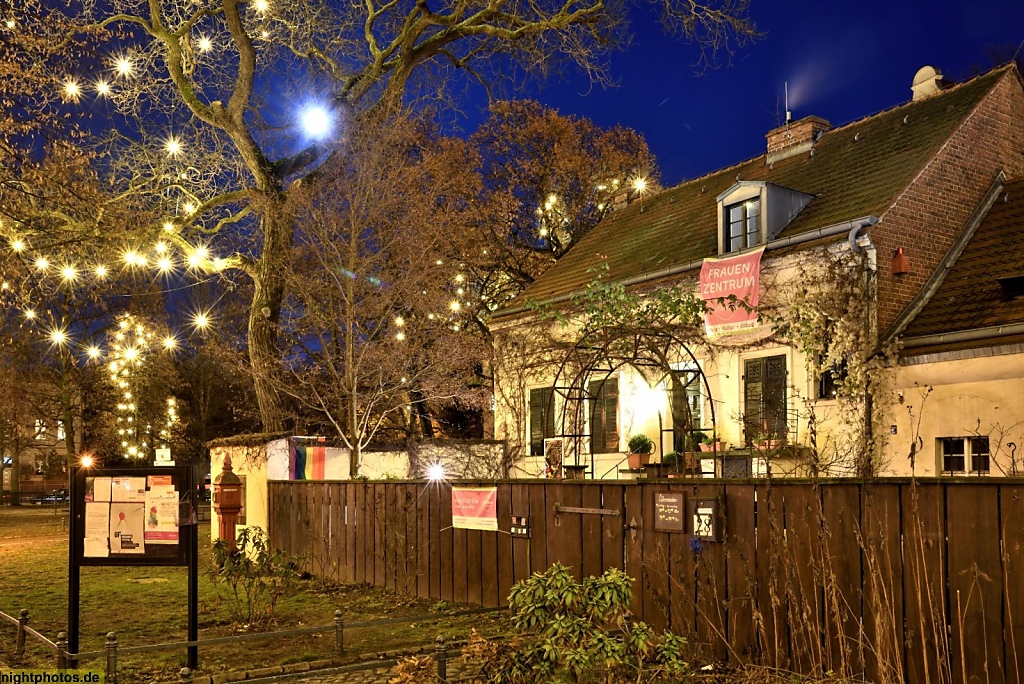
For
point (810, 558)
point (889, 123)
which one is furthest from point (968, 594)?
point (889, 123)

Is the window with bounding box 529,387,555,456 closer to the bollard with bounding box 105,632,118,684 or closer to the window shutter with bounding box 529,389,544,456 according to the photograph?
the window shutter with bounding box 529,389,544,456

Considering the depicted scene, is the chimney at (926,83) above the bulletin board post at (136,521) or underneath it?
above

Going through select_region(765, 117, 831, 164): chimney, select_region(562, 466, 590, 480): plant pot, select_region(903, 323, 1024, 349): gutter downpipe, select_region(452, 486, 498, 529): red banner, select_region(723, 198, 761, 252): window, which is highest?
select_region(765, 117, 831, 164): chimney

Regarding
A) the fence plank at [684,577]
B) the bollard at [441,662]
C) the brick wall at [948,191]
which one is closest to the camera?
the bollard at [441,662]

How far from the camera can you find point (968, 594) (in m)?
6.97

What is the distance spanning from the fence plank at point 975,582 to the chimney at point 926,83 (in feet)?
49.3

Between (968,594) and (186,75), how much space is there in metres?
20.8

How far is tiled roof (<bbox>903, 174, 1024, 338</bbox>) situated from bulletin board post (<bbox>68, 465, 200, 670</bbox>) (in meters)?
11.9

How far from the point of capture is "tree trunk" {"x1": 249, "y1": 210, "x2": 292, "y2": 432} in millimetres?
20312

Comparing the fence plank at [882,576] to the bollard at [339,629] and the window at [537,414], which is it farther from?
the window at [537,414]

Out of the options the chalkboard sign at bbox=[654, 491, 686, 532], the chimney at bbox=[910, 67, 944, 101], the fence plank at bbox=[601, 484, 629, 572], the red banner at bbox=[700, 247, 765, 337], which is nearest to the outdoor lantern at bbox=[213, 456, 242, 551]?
the red banner at bbox=[700, 247, 765, 337]

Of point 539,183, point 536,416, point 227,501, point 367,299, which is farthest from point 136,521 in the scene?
point 539,183

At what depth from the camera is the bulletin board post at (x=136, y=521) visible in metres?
8.87

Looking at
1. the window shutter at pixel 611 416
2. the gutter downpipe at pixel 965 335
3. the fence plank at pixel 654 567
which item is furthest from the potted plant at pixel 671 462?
the fence plank at pixel 654 567
